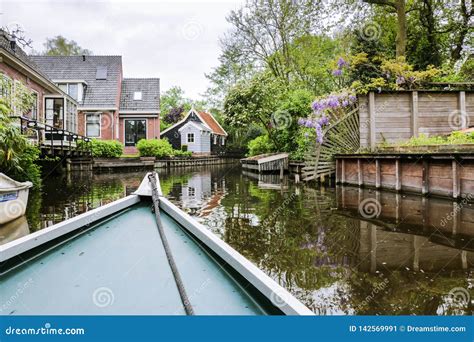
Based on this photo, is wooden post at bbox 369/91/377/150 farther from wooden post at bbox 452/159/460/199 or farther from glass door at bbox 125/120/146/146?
glass door at bbox 125/120/146/146

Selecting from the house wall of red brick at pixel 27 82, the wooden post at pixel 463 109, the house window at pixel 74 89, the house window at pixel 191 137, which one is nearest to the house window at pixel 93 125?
the house window at pixel 74 89

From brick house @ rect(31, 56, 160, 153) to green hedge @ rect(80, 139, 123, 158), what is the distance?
5.23 metres

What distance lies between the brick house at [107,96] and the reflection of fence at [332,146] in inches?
855

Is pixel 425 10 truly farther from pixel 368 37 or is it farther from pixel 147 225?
pixel 147 225

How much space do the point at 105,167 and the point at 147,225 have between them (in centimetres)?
2291

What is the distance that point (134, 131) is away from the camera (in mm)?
36062

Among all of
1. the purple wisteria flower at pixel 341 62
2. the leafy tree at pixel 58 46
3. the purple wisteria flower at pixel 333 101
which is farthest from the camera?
the leafy tree at pixel 58 46

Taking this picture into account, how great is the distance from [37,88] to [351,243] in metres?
20.7

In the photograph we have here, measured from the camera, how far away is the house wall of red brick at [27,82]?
16742 millimetres

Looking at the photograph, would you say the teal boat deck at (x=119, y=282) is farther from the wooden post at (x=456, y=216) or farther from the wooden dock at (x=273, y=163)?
the wooden dock at (x=273, y=163)

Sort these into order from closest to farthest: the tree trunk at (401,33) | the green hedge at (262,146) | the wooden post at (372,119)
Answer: the wooden post at (372,119), the tree trunk at (401,33), the green hedge at (262,146)

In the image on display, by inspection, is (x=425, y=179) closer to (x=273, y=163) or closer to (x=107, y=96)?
Answer: (x=273, y=163)

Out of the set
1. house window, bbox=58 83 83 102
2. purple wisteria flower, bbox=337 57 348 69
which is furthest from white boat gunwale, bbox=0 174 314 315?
house window, bbox=58 83 83 102
